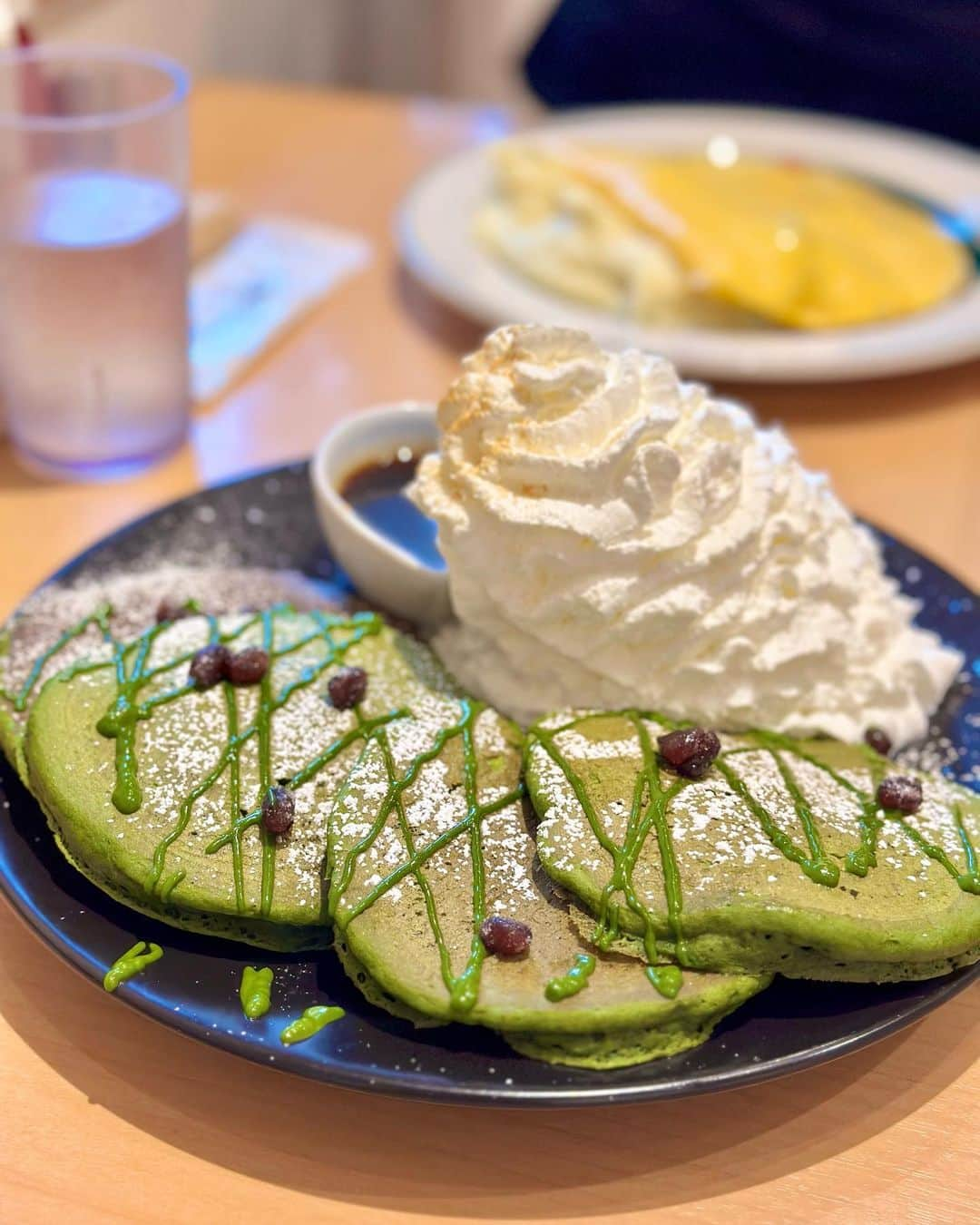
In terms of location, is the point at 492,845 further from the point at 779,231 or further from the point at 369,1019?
the point at 779,231

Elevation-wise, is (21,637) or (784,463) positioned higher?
(784,463)

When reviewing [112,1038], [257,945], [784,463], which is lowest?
[112,1038]

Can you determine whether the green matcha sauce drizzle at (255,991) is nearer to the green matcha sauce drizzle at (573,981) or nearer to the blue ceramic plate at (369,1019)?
the blue ceramic plate at (369,1019)

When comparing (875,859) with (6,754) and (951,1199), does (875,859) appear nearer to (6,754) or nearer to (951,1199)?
(951,1199)

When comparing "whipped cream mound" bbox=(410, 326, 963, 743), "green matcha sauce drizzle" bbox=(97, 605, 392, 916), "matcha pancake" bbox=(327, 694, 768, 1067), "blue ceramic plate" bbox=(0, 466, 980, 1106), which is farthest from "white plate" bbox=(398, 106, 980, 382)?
"blue ceramic plate" bbox=(0, 466, 980, 1106)

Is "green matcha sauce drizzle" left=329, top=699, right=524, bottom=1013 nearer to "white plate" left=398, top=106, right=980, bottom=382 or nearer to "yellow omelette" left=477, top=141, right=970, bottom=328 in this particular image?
"white plate" left=398, top=106, right=980, bottom=382

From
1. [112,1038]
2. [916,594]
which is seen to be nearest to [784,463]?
[916,594]

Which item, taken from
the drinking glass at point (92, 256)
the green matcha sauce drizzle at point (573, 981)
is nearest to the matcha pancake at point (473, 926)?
the green matcha sauce drizzle at point (573, 981)
